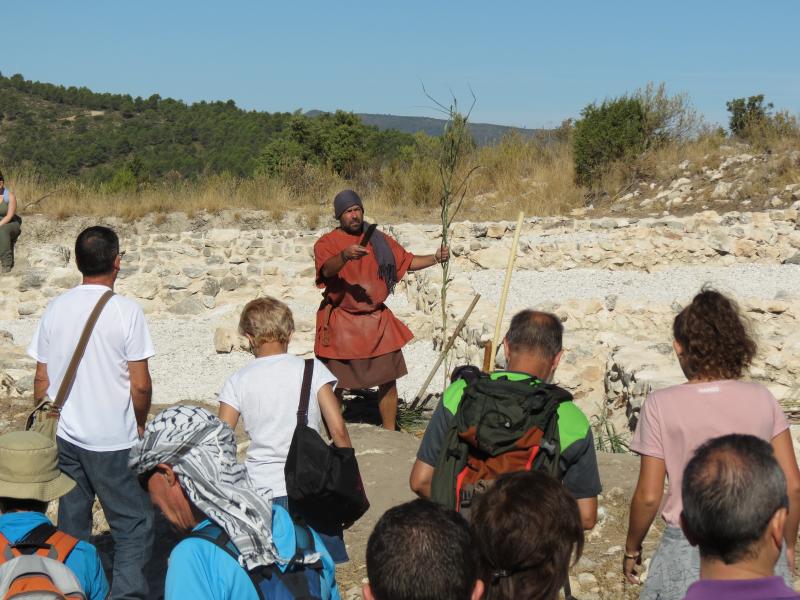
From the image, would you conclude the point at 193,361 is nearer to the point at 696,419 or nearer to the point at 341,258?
the point at 341,258

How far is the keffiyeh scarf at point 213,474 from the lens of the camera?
1.98 meters

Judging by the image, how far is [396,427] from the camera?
6172mm

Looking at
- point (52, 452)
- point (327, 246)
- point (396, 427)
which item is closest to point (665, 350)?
point (396, 427)

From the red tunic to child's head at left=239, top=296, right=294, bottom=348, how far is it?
2413 millimetres

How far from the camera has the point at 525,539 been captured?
1896mm

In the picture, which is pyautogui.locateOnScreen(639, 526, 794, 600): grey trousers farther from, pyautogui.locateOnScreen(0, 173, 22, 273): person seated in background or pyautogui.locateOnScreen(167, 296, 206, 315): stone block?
pyautogui.locateOnScreen(0, 173, 22, 273): person seated in background

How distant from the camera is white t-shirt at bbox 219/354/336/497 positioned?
3.02 m

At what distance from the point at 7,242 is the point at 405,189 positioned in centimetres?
798

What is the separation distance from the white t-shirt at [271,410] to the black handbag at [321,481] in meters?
0.17

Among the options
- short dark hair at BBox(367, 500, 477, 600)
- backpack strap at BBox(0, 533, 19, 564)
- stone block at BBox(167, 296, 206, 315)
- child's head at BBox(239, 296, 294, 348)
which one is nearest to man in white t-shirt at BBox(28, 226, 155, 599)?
child's head at BBox(239, 296, 294, 348)

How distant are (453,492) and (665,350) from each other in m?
4.60

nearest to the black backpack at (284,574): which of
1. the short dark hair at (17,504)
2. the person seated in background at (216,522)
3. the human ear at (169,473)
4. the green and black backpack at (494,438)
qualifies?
the person seated in background at (216,522)

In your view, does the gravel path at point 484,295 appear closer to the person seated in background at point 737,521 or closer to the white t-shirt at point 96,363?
the white t-shirt at point 96,363

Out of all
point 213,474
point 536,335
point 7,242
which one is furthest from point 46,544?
point 7,242
